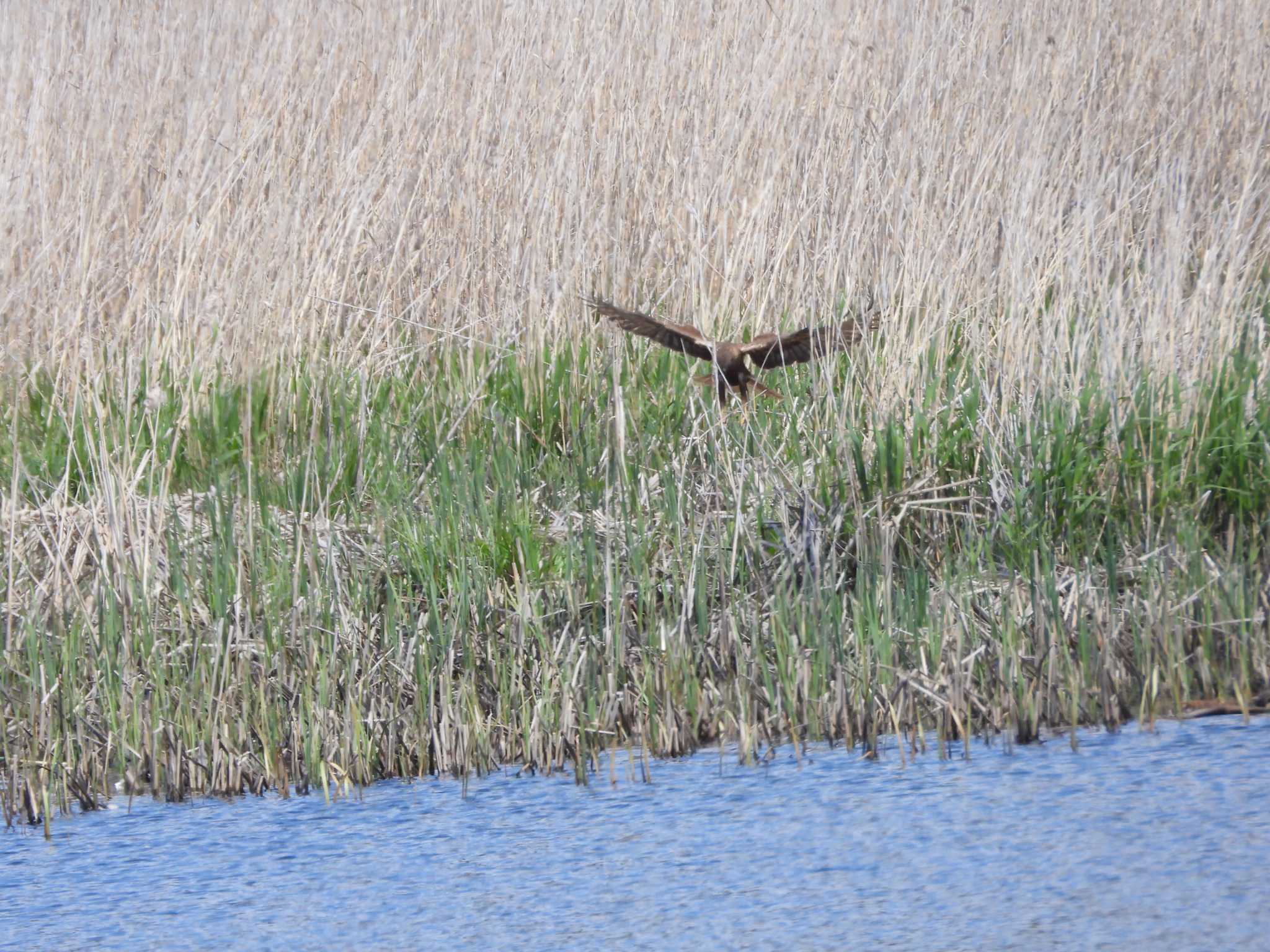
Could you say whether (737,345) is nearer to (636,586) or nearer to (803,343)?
(803,343)

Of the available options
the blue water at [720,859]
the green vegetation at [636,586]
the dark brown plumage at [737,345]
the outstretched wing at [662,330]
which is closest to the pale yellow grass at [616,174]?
the dark brown plumage at [737,345]

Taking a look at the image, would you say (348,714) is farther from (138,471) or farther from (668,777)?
(138,471)

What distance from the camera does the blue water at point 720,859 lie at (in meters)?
1.96

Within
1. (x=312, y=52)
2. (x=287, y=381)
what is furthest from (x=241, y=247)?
(x=312, y=52)

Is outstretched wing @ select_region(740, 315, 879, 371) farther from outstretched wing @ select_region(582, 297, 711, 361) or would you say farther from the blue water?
the blue water

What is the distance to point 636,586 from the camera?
298 centimetres

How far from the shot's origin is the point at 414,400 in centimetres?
393

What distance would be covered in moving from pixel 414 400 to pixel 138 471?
1.06 metres

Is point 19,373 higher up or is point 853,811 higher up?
point 19,373

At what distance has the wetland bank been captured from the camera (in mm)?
2654

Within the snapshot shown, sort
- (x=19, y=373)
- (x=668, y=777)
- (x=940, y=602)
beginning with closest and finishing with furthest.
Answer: (x=668, y=777) < (x=940, y=602) < (x=19, y=373)

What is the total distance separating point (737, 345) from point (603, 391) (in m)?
0.47

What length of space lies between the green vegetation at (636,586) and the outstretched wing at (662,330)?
15 cm

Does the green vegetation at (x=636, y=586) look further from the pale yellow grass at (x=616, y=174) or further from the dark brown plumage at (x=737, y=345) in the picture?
the pale yellow grass at (x=616, y=174)
